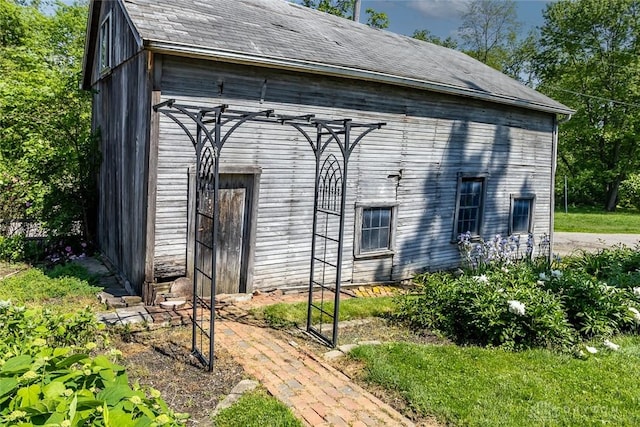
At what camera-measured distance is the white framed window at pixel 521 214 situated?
12.2 meters

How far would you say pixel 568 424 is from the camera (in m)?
4.10

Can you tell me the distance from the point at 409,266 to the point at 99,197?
276 inches

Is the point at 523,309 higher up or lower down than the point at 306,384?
higher up

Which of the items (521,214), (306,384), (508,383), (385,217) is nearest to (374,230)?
(385,217)

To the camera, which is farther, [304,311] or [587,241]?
[587,241]

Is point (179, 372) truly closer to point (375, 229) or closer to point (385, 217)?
point (375, 229)

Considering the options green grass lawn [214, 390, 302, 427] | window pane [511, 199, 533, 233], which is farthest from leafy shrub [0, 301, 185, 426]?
window pane [511, 199, 533, 233]

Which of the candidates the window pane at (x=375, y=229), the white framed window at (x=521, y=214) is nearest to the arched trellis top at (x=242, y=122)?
the window pane at (x=375, y=229)

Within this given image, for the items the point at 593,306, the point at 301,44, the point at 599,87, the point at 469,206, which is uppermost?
the point at 599,87

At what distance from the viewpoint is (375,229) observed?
9578 mm

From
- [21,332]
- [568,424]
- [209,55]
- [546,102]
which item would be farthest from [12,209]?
[546,102]

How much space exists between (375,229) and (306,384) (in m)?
5.20

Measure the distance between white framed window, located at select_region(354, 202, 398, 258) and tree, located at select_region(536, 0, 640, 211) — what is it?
22.9m

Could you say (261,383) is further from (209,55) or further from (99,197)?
(99,197)
